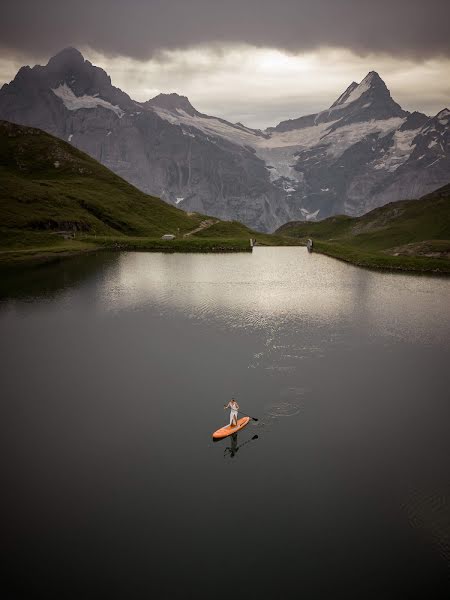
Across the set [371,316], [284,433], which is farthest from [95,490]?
[371,316]

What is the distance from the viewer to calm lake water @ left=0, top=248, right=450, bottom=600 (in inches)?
1059

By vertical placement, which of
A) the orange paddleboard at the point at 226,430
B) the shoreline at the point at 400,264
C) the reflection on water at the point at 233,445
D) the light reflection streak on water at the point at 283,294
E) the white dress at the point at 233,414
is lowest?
the reflection on water at the point at 233,445

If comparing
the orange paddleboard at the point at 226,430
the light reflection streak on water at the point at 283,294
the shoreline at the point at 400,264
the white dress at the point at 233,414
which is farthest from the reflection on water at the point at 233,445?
the shoreline at the point at 400,264

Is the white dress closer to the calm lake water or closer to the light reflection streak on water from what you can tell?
the calm lake water

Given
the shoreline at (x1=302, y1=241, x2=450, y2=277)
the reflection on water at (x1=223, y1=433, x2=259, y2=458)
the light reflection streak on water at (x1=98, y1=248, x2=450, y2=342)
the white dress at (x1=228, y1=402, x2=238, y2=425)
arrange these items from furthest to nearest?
the shoreline at (x1=302, y1=241, x2=450, y2=277)
the light reflection streak on water at (x1=98, y1=248, x2=450, y2=342)
the white dress at (x1=228, y1=402, x2=238, y2=425)
the reflection on water at (x1=223, y1=433, x2=259, y2=458)

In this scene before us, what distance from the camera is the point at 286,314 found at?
7931 centimetres

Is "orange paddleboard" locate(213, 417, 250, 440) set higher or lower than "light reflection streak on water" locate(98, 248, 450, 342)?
lower

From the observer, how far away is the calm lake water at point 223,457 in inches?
1059

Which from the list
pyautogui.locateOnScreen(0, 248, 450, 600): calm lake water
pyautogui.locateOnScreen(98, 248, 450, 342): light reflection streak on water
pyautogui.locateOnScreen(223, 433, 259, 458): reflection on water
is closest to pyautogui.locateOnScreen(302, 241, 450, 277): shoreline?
pyautogui.locateOnScreen(98, 248, 450, 342): light reflection streak on water

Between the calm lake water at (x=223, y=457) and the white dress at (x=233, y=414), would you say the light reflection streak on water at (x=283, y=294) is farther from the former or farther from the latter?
the white dress at (x=233, y=414)

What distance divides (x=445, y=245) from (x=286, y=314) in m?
91.6

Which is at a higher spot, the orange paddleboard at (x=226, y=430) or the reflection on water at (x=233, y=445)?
the orange paddleboard at (x=226, y=430)

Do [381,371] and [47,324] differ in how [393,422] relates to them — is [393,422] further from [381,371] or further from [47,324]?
[47,324]

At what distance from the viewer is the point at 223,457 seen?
37.9 m
